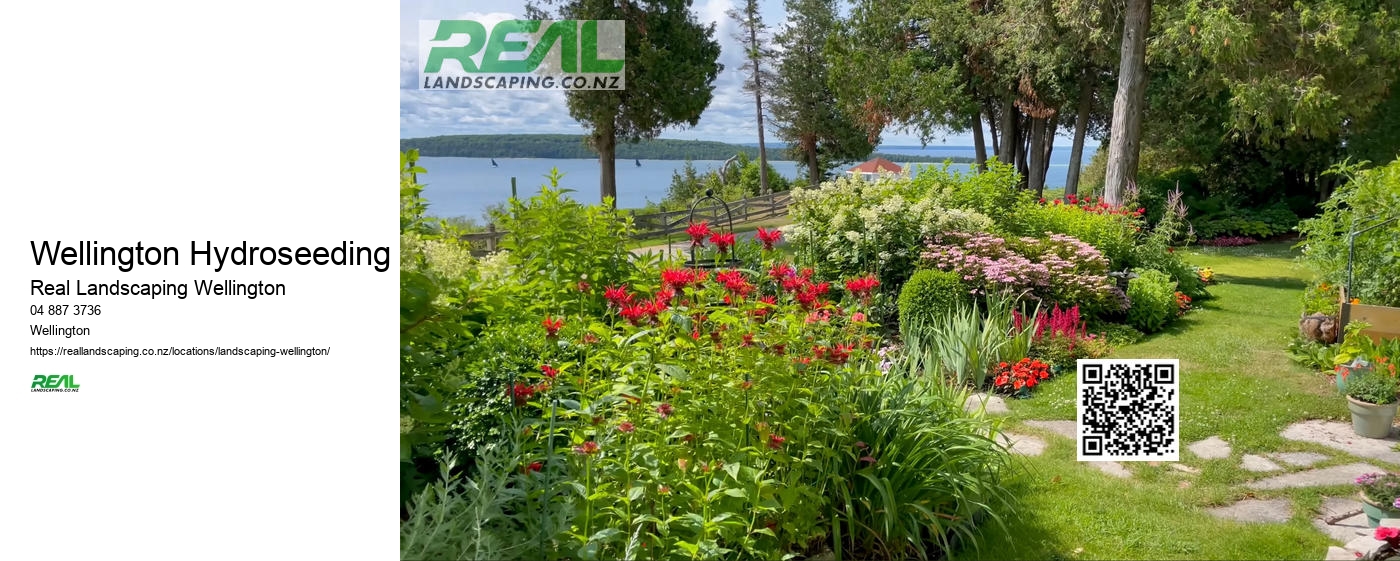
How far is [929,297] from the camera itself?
20.8ft

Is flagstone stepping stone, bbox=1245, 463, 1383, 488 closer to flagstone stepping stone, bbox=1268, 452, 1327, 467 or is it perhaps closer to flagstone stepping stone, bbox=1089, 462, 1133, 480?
flagstone stepping stone, bbox=1268, 452, 1327, 467

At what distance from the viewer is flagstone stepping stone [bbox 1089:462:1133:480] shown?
4371 mm

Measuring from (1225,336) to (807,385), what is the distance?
5950mm

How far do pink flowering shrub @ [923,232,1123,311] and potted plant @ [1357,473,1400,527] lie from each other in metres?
3.10

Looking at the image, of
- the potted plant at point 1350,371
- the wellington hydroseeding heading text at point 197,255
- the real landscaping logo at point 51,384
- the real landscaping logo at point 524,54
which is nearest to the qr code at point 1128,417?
the potted plant at point 1350,371

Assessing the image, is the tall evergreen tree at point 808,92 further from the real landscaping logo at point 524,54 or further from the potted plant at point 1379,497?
the potted plant at point 1379,497

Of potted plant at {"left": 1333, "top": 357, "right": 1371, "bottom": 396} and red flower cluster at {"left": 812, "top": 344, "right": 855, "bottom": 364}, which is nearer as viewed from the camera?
red flower cluster at {"left": 812, "top": 344, "right": 855, "bottom": 364}

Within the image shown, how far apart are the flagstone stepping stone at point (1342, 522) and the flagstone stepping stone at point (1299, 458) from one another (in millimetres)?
515

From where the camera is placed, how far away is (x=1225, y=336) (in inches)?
294

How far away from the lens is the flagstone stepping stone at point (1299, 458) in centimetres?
458

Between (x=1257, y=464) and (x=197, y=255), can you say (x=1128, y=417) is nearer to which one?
(x=1257, y=464)

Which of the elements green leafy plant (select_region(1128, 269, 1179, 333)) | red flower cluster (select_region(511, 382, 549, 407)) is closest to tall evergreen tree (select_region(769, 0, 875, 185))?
green leafy plant (select_region(1128, 269, 1179, 333))

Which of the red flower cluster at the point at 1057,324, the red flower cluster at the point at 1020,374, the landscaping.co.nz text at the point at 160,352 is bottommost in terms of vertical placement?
the red flower cluster at the point at 1020,374

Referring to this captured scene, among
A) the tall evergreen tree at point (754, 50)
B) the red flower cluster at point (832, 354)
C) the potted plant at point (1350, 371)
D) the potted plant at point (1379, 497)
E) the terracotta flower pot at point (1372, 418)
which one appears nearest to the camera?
the red flower cluster at point (832, 354)
